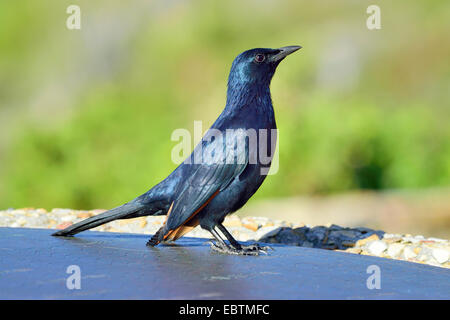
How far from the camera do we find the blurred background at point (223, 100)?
882 cm

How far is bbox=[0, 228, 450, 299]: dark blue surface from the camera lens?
2.68 metres

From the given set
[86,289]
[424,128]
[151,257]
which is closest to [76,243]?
[151,257]

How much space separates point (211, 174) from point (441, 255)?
2153 mm

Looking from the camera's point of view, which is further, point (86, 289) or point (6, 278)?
point (6, 278)

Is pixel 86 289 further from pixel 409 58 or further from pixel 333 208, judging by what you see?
pixel 409 58

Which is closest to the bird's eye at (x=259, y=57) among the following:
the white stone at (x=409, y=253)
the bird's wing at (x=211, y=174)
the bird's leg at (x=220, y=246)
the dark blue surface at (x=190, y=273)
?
the bird's wing at (x=211, y=174)

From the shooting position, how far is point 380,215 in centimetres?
831

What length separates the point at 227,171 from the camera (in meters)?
3.67

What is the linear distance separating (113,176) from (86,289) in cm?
693

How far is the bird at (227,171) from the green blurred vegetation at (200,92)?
15.0 feet

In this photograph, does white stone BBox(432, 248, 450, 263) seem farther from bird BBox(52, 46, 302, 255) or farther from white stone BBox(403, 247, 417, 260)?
bird BBox(52, 46, 302, 255)
